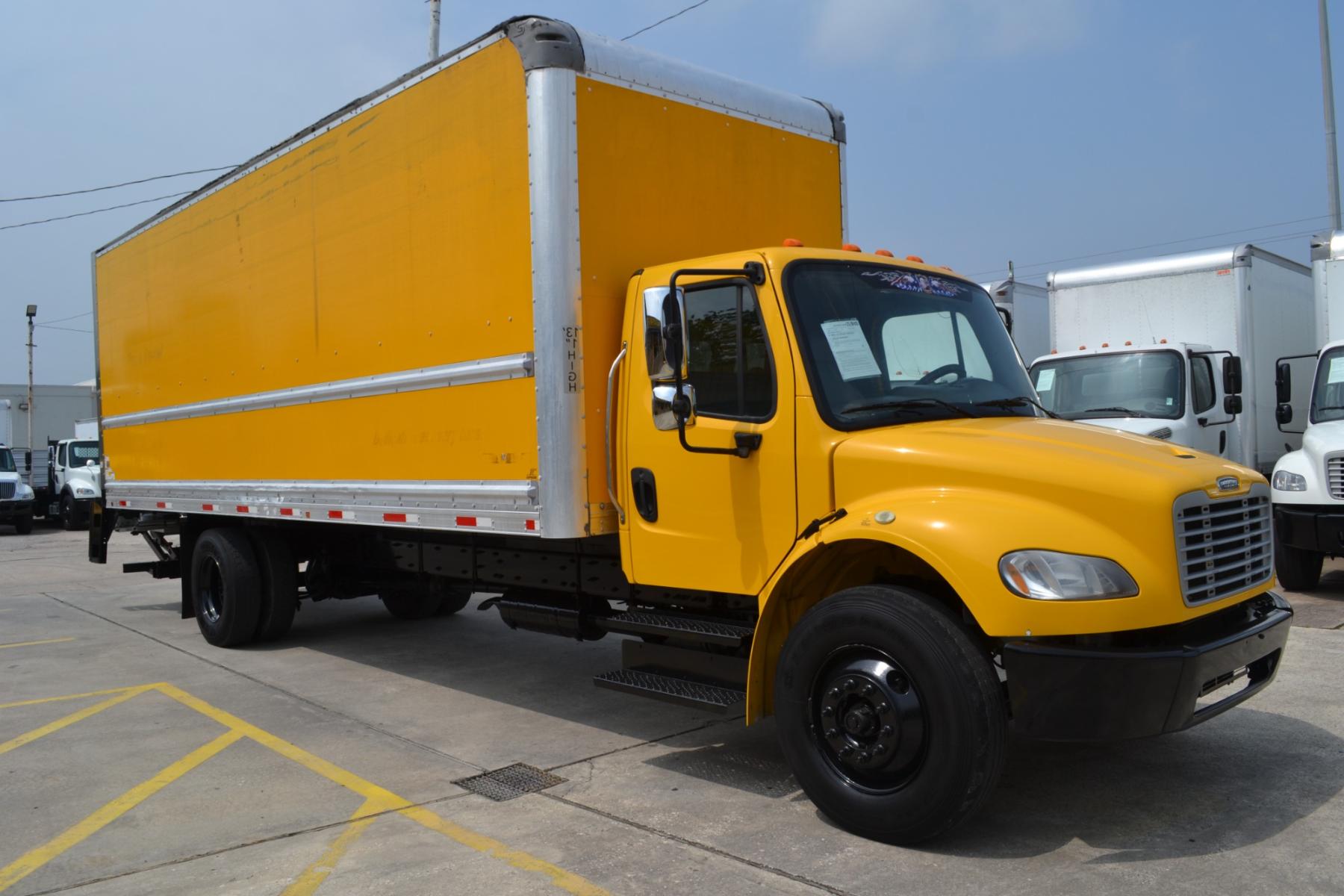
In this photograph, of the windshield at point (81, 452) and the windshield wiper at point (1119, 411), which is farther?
the windshield at point (81, 452)

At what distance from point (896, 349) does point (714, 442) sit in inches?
37.4

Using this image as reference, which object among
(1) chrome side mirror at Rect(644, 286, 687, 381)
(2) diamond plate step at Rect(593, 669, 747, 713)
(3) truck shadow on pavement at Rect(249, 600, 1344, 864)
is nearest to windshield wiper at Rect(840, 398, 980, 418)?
(1) chrome side mirror at Rect(644, 286, 687, 381)

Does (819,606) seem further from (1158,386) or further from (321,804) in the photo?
(1158,386)

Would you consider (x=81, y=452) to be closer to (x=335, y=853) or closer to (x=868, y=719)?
(x=335, y=853)

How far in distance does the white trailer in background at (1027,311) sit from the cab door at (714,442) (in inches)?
357

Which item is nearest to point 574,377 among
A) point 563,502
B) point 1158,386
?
point 563,502

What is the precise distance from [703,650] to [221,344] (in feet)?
17.7

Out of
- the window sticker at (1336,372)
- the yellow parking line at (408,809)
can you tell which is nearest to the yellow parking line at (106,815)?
the yellow parking line at (408,809)

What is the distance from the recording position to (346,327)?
23.2 feet

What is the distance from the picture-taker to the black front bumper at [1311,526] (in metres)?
9.40

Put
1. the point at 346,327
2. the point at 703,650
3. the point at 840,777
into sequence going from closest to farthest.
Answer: the point at 840,777
the point at 703,650
the point at 346,327

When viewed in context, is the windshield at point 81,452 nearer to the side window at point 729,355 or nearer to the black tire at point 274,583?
the black tire at point 274,583

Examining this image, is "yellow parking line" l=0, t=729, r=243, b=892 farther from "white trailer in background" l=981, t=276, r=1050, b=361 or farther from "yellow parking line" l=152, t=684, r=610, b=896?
"white trailer in background" l=981, t=276, r=1050, b=361

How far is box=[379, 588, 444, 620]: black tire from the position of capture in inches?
404
